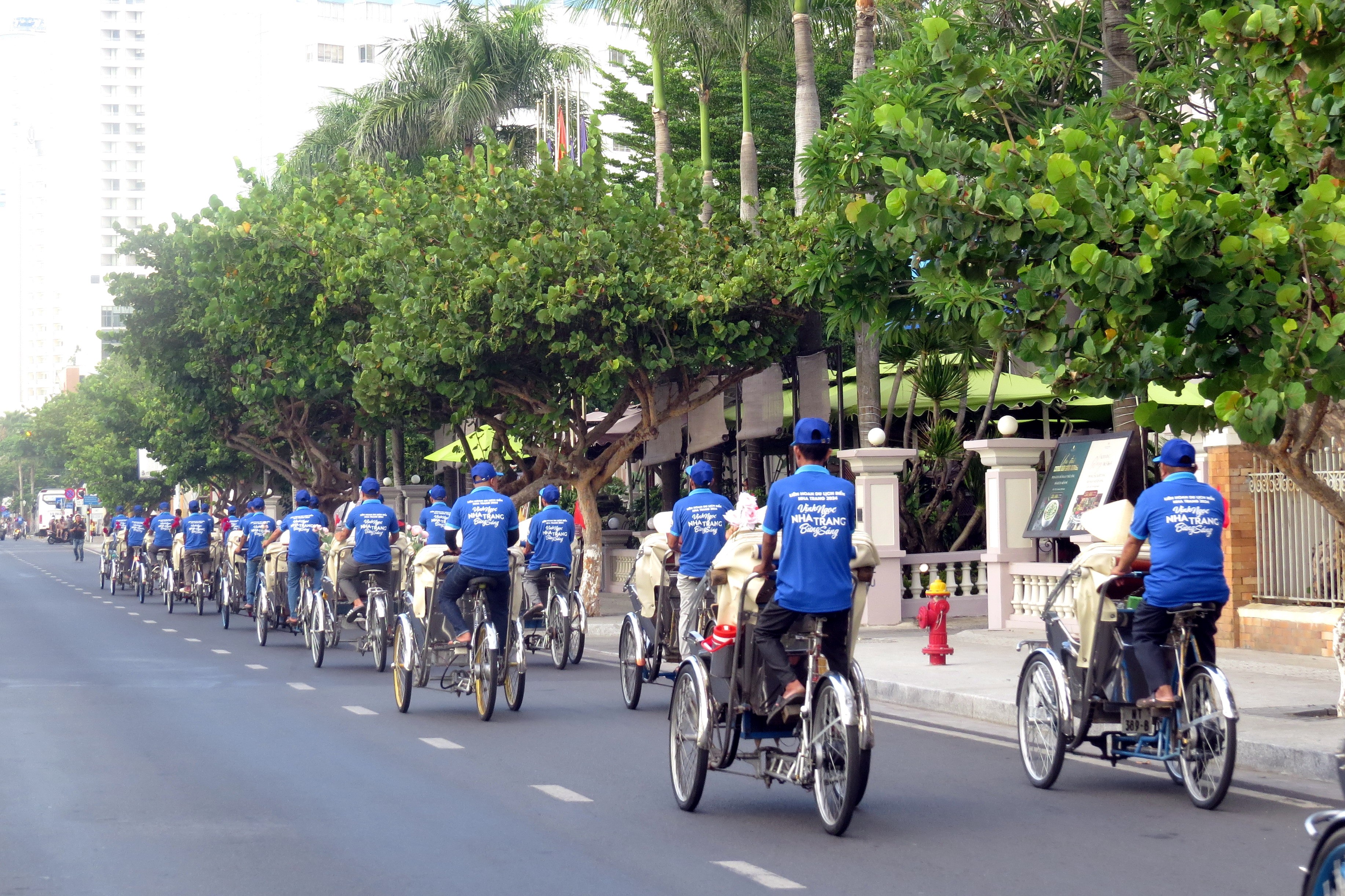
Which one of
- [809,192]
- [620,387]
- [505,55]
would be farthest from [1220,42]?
[505,55]

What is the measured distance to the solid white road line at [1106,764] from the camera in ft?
28.0

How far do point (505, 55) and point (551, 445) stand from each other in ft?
39.6

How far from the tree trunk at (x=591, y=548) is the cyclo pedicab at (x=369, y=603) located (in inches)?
239

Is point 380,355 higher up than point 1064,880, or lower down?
higher up

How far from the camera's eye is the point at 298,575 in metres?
18.7

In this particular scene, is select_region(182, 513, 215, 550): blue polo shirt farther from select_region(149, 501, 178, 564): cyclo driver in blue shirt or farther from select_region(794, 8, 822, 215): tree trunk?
select_region(794, 8, 822, 215): tree trunk

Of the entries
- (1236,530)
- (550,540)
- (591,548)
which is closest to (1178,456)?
(1236,530)

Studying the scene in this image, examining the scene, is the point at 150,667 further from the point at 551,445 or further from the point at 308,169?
the point at 308,169

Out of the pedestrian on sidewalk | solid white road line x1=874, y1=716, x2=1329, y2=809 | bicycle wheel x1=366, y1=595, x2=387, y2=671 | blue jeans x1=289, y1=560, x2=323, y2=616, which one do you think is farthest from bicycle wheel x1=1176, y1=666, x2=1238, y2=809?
the pedestrian on sidewalk

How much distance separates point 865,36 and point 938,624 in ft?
28.4

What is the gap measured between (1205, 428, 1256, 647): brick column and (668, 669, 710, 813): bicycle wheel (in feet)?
30.0

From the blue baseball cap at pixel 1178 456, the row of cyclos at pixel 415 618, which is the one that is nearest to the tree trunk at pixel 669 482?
the row of cyclos at pixel 415 618

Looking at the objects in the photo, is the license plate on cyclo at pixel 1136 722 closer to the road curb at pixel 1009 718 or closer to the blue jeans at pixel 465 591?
the road curb at pixel 1009 718

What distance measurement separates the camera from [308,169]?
42562 millimetres
